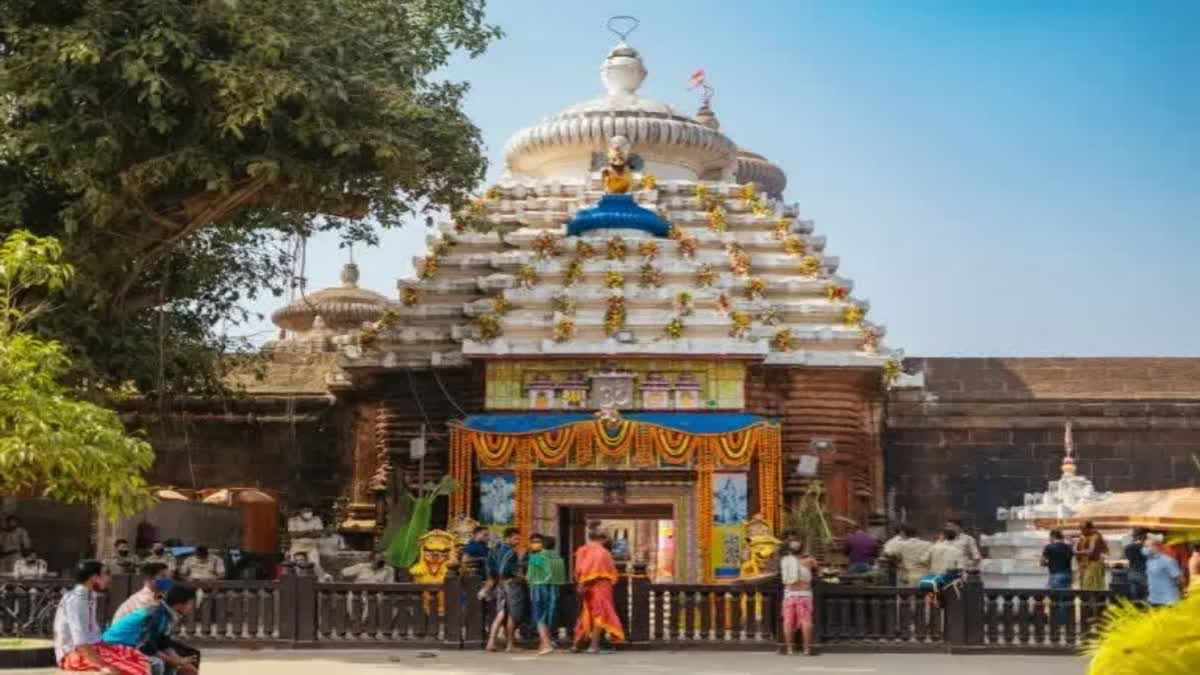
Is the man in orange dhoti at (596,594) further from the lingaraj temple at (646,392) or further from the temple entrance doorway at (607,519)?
the lingaraj temple at (646,392)

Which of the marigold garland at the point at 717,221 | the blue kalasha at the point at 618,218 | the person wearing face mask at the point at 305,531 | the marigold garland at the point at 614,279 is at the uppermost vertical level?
the marigold garland at the point at 717,221

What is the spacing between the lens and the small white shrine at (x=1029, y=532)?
2098 centimetres

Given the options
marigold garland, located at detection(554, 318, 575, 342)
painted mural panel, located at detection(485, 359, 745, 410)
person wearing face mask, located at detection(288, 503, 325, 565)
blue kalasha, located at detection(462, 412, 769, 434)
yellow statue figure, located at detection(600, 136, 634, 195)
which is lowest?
person wearing face mask, located at detection(288, 503, 325, 565)

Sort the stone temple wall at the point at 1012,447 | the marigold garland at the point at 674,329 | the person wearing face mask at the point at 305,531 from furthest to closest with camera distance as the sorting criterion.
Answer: the stone temple wall at the point at 1012,447
the marigold garland at the point at 674,329
the person wearing face mask at the point at 305,531

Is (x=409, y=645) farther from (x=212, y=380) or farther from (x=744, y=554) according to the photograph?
(x=212, y=380)

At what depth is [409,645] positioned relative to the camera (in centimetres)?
1661

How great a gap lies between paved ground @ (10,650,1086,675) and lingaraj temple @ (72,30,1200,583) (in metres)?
5.11

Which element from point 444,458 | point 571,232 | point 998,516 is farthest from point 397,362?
point 998,516

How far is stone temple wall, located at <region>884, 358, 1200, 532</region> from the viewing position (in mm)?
26844

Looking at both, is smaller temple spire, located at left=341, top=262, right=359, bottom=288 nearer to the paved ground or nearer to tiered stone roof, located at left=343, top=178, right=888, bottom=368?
tiered stone roof, located at left=343, top=178, right=888, bottom=368

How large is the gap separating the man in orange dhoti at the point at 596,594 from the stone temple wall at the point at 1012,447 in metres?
11.6

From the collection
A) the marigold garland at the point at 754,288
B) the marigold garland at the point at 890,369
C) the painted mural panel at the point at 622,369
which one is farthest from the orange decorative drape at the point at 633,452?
the marigold garland at the point at 754,288

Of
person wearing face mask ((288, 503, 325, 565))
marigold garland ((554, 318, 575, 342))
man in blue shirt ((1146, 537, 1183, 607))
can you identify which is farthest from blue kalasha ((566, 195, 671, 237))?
man in blue shirt ((1146, 537, 1183, 607))

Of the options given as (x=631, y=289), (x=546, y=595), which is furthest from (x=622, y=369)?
(x=546, y=595)
